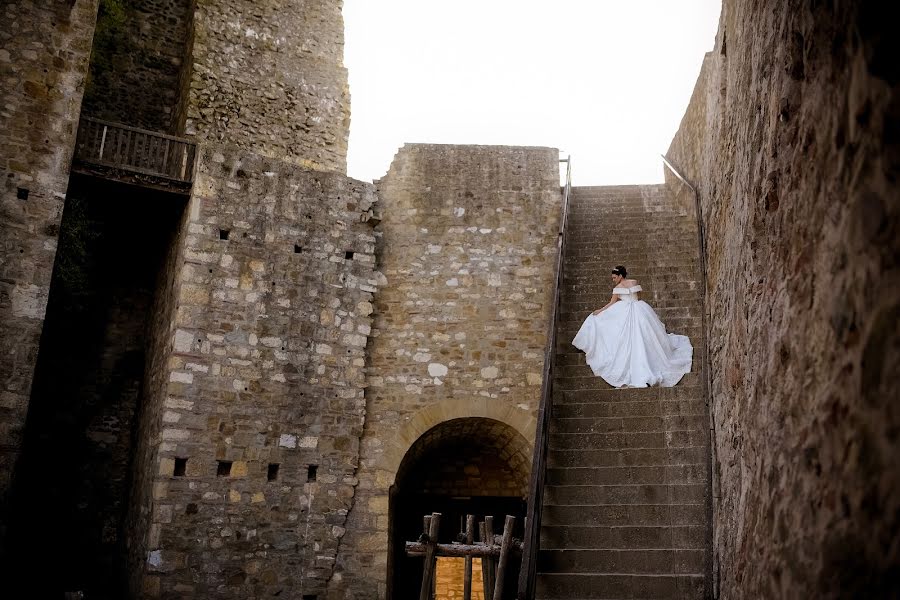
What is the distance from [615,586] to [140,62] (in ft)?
39.1

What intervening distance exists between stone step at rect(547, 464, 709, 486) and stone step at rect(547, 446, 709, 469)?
2.6 inches

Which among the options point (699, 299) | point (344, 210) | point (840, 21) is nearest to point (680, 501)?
point (699, 299)

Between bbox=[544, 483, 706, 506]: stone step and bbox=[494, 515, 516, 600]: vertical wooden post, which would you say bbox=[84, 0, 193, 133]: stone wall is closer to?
bbox=[494, 515, 516, 600]: vertical wooden post

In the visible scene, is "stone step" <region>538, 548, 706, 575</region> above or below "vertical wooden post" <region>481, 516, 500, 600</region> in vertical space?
above

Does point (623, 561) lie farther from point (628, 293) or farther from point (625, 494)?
point (628, 293)

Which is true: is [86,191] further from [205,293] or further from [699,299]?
[699,299]

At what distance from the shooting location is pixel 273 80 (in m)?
13.6

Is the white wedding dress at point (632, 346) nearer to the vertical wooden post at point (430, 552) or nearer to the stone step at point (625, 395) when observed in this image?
the stone step at point (625, 395)

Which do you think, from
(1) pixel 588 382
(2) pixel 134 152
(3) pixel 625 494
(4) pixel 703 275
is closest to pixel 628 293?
(4) pixel 703 275

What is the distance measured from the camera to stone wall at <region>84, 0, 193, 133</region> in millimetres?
13133

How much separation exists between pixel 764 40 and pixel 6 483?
872 centimetres

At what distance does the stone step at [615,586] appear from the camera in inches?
231

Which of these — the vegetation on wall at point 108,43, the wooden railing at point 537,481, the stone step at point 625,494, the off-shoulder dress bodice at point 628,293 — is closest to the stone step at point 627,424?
the wooden railing at point 537,481

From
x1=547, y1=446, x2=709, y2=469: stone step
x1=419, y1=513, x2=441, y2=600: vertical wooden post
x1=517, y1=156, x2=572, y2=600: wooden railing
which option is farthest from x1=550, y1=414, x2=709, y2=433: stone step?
x1=419, y1=513, x2=441, y2=600: vertical wooden post
